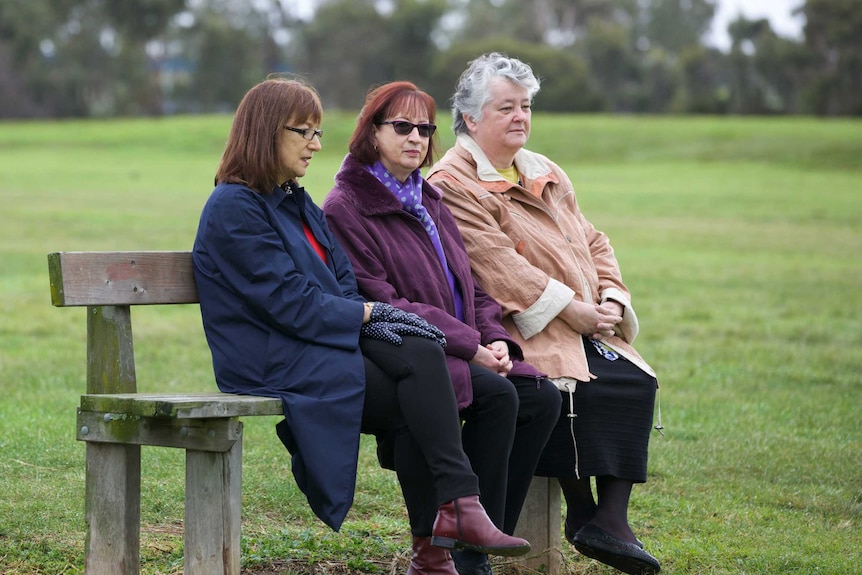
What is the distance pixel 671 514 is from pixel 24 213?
55.8 feet

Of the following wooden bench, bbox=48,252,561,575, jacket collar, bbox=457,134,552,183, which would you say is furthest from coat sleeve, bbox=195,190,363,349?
jacket collar, bbox=457,134,552,183

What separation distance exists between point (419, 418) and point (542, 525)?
0.99 metres

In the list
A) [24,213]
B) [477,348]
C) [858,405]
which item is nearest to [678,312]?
[858,405]

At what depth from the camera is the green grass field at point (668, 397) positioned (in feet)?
15.4

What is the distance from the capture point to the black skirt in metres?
4.39

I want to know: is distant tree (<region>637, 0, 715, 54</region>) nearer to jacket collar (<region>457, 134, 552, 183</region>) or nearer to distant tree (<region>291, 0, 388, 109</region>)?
distant tree (<region>291, 0, 388, 109</region>)

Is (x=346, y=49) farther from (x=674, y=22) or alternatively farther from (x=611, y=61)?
(x=674, y=22)

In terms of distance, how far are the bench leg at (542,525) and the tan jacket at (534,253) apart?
0.41 metres

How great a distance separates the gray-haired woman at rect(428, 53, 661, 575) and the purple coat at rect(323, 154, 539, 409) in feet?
0.65

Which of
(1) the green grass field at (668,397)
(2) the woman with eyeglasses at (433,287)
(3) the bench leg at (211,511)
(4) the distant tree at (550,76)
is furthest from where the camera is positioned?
(4) the distant tree at (550,76)

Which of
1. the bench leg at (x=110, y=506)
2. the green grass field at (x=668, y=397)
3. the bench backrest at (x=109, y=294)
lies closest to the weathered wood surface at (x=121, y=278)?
the bench backrest at (x=109, y=294)

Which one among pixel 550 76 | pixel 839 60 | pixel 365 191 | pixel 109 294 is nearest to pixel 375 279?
pixel 365 191

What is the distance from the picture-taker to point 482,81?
4879mm

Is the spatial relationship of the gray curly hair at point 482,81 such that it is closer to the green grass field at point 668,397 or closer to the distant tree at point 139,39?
the green grass field at point 668,397
